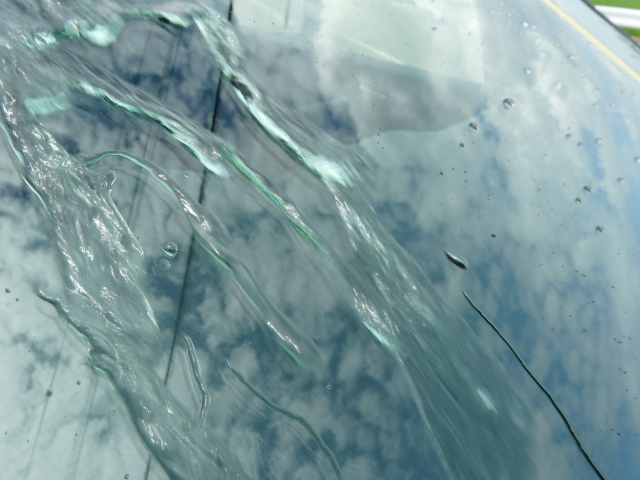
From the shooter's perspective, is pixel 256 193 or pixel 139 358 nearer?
pixel 139 358

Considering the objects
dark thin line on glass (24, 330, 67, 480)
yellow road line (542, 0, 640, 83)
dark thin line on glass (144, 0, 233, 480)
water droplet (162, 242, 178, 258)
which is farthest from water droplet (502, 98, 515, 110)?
dark thin line on glass (24, 330, 67, 480)

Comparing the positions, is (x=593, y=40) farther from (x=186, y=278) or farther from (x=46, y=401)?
(x=46, y=401)

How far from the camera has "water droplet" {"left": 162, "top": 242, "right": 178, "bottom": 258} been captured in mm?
912

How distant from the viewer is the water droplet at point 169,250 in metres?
0.91

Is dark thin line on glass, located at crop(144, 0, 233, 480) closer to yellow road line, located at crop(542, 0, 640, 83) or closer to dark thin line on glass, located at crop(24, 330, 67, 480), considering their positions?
dark thin line on glass, located at crop(24, 330, 67, 480)

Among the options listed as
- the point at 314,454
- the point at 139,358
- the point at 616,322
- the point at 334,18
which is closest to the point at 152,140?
the point at 139,358

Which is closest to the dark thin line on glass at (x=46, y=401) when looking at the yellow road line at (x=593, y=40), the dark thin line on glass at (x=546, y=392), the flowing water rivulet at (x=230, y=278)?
the flowing water rivulet at (x=230, y=278)

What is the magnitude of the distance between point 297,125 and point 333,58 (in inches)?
7.8

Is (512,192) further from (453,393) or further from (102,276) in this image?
(102,276)

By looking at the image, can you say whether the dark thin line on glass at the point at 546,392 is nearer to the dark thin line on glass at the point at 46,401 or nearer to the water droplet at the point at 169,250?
the water droplet at the point at 169,250

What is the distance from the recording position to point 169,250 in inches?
36.0

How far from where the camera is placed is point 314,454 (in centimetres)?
82

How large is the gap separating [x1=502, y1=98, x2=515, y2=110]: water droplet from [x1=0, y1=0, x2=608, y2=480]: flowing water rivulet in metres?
0.38

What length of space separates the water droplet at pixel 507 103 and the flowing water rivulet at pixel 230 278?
14.8 inches
